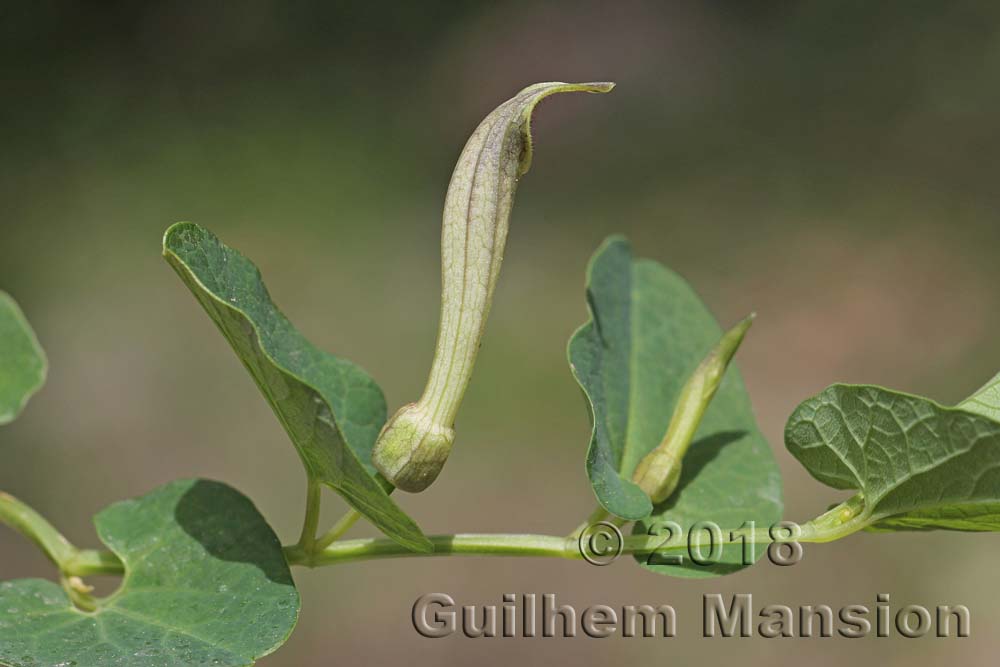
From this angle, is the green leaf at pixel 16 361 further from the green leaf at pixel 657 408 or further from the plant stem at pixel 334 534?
the green leaf at pixel 657 408

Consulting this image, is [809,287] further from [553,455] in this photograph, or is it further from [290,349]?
[290,349]

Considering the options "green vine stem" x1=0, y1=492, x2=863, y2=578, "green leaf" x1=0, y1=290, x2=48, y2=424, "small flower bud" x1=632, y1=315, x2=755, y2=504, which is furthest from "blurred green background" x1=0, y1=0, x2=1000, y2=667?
"small flower bud" x1=632, y1=315, x2=755, y2=504

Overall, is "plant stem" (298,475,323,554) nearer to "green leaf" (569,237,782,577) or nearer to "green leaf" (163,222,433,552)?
"green leaf" (163,222,433,552)

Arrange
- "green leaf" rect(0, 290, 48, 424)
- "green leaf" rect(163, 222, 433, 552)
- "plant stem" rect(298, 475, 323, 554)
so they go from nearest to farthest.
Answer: "green leaf" rect(163, 222, 433, 552), "plant stem" rect(298, 475, 323, 554), "green leaf" rect(0, 290, 48, 424)

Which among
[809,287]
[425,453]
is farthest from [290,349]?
[809,287]

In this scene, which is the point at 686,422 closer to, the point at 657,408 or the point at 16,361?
the point at 657,408

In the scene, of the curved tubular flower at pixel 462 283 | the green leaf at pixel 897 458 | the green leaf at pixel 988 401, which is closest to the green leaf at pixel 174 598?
the curved tubular flower at pixel 462 283

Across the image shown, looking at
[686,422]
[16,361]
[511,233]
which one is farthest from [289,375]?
[511,233]
